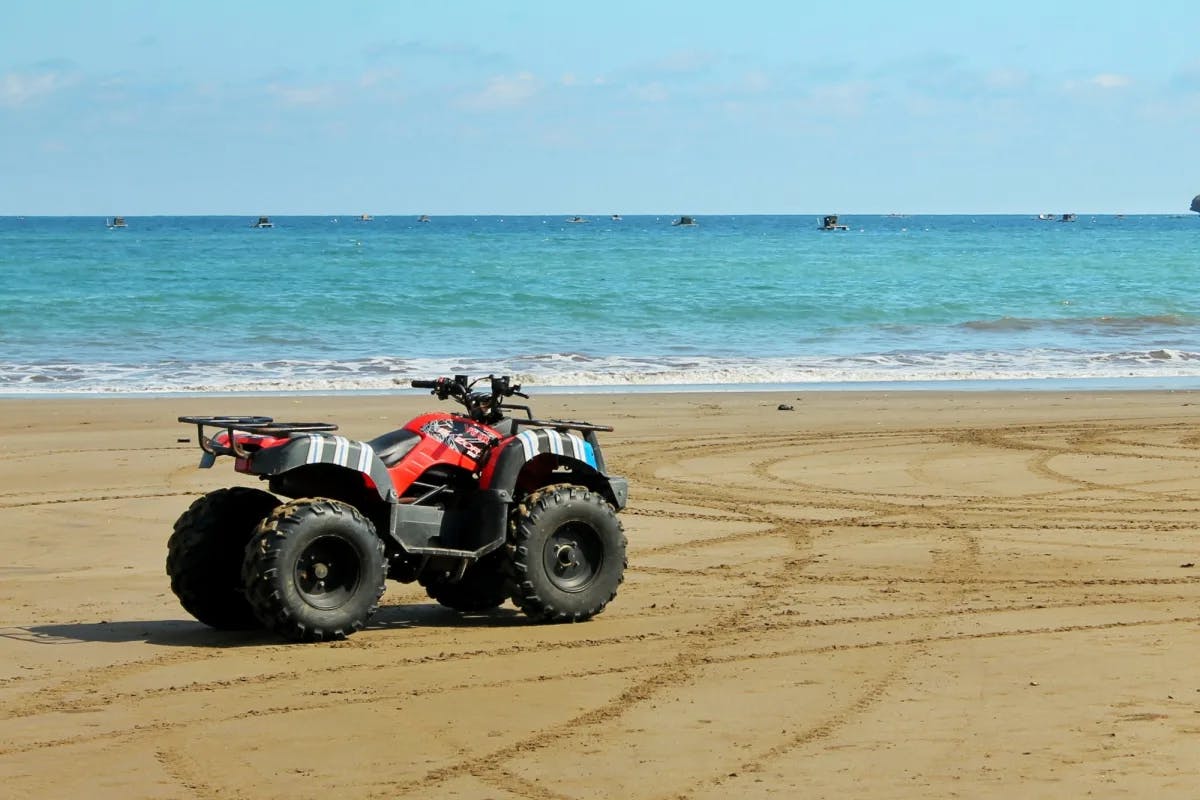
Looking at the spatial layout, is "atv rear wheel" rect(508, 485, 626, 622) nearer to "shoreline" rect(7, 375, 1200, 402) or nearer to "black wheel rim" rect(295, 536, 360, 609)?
"black wheel rim" rect(295, 536, 360, 609)

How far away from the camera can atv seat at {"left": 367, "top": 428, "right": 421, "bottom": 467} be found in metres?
7.39

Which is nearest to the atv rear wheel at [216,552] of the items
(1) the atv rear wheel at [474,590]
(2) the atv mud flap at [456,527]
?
(2) the atv mud flap at [456,527]

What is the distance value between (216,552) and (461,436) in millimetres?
1222

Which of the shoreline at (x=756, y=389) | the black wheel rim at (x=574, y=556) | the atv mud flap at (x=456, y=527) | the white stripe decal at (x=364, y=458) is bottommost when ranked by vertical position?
the shoreline at (x=756, y=389)

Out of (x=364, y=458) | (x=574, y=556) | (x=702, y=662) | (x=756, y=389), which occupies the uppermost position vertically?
(x=364, y=458)

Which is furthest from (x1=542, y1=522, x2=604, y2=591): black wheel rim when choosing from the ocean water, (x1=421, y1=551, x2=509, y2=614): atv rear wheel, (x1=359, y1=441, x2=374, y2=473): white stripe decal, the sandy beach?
the ocean water

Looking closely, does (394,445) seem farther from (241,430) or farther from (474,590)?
(474,590)

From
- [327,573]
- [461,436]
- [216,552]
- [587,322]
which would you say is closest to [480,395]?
[461,436]

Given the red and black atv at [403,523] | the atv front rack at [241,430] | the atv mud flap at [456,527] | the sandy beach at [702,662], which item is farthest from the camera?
the atv mud flap at [456,527]

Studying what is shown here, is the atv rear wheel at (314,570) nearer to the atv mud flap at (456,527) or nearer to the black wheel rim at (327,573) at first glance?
the black wheel rim at (327,573)

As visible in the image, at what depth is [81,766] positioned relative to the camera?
17.0ft

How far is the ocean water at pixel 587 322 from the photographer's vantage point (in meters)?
22.4

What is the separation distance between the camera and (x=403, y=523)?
24.0 feet

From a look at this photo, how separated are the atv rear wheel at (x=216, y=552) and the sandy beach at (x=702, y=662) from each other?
0.14 meters
